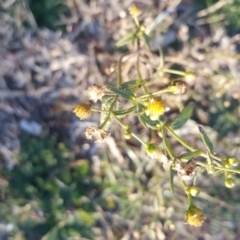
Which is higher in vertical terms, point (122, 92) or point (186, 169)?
point (122, 92)

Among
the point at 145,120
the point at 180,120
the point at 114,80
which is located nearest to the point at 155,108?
the point at 145,120

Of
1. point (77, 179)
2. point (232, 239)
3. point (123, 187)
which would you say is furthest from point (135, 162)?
point (232, 239)

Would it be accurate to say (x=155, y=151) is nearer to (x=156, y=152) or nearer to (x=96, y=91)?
(x=156, y=152)

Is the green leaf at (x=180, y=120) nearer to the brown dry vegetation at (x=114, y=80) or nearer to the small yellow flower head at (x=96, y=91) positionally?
the small yellow flower head at (x=96, y=91)

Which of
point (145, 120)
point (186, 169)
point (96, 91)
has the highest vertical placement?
point (96, 91)

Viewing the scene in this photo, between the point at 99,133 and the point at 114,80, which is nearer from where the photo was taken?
the point at 99,133
